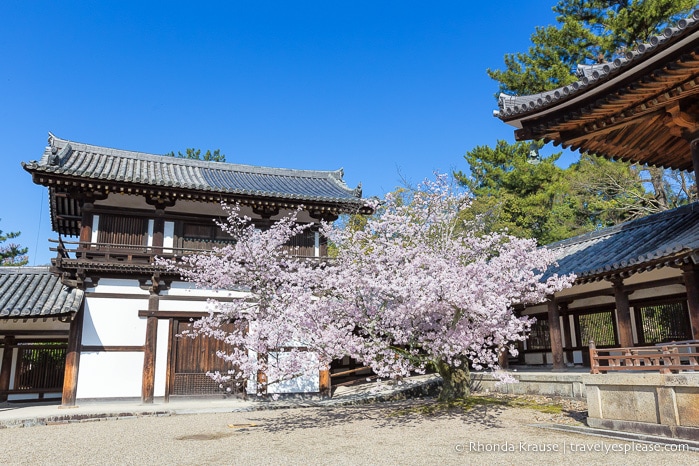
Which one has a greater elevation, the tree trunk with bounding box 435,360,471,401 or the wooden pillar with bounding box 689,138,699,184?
the wooden pillar with bounding box 689,138,699,184

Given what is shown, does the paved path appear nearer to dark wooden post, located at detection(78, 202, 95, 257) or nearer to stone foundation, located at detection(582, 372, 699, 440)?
stone foundation, located at detection(582, 372, 699, 440)

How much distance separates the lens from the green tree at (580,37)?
24.3 metres

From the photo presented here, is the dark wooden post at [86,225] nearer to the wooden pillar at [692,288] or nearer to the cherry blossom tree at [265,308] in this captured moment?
the cherry blossom tree at [265,308]

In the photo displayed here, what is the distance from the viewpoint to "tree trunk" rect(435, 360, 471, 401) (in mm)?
11391

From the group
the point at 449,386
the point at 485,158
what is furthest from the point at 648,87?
the point at 485,158

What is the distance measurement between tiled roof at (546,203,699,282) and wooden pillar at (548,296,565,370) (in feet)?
3.29

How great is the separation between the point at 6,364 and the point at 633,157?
697 inches

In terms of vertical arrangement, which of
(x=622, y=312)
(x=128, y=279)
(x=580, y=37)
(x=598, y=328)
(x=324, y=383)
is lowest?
(x=324, y=383)

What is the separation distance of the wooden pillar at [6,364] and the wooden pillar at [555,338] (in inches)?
621

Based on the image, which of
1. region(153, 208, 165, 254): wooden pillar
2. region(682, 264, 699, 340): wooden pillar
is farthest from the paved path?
region(153, 208, 165, 254): wooden pillar

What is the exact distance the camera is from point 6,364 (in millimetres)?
15086

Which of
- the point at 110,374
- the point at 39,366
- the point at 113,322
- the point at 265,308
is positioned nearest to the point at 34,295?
the point at 113,322

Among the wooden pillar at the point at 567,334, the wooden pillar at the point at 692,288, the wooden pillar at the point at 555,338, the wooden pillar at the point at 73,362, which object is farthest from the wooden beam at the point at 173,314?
the wooden pillar at the point at 692,288

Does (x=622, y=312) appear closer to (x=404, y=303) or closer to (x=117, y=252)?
(x=404, y=303)
